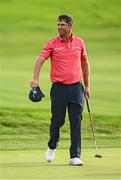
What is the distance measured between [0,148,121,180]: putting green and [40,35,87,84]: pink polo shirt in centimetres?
98

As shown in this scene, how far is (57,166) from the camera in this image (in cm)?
852

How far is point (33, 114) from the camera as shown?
1421 centimetres

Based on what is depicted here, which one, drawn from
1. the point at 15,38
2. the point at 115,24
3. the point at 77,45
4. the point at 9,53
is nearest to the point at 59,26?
the point at 77,45

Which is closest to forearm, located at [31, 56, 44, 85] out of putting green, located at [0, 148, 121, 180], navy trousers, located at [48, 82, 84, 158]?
navy trousers, located at [48, 82, 84, 158]

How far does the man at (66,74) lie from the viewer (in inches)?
345

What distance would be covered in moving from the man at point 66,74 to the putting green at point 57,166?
0.74 ft

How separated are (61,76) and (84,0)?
41.6 meters

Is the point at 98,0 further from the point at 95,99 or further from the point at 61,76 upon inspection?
the point at 61,76

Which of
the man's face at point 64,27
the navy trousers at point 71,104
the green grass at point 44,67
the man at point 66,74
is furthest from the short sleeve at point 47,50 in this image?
the green grass at point 44,67

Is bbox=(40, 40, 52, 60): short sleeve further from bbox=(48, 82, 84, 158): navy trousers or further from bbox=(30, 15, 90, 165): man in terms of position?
bbox=(48, 82, 84, 158): navy trousers

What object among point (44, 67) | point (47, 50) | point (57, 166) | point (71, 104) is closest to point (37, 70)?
point (47, 50)

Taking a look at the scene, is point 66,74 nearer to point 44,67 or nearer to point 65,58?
point 65,58

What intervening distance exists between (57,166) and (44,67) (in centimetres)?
1657

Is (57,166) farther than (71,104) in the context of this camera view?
No
